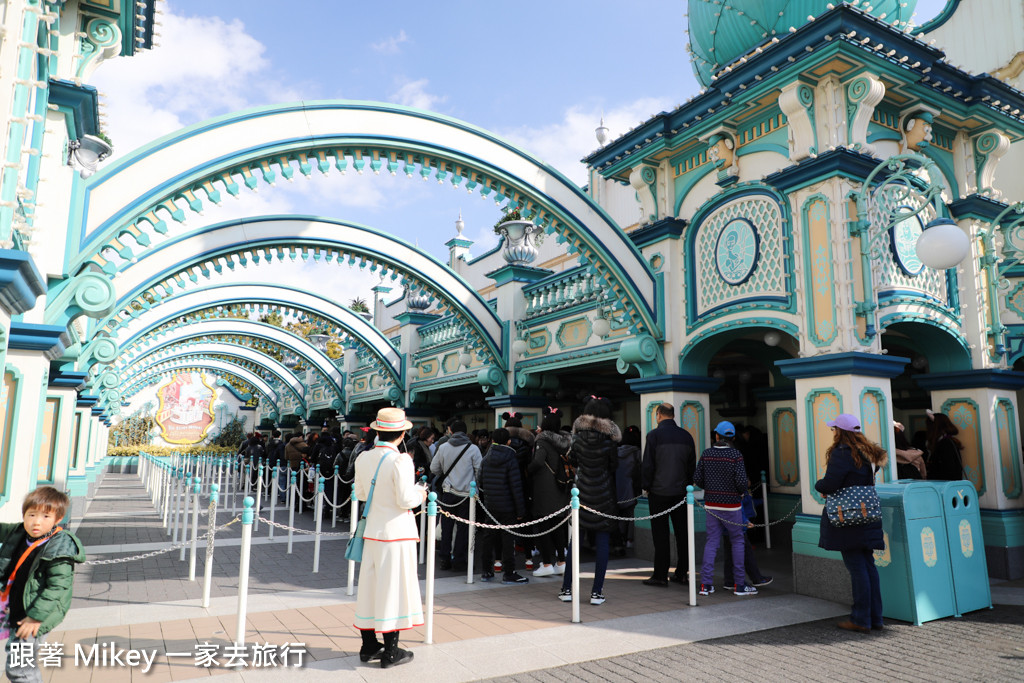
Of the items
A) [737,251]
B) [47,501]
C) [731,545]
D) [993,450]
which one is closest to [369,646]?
[47,501]

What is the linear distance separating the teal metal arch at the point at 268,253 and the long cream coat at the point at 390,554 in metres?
7.59

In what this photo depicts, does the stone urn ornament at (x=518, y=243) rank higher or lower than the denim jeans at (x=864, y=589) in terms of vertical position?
higher

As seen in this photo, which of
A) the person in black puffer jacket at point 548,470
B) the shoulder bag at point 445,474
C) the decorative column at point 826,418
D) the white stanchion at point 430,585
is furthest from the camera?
the shoulder bag at point 445,474

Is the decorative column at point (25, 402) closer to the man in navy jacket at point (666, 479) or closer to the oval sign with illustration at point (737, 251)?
the man in navy jacket at point (666, 479)

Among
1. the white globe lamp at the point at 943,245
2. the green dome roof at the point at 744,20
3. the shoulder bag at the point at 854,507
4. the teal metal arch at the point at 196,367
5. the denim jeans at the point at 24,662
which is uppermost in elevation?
the green dome roof at the point at 744,20

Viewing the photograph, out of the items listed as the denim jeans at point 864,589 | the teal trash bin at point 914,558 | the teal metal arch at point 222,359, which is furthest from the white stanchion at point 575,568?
the teal metal arch at point 222,359

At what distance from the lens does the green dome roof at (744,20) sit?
26.7ft

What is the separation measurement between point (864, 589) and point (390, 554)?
383 cm

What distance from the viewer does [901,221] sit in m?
7.04

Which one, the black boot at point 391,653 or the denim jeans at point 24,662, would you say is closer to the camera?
the denim jeans at point 24,662

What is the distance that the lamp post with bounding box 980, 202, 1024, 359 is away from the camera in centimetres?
807

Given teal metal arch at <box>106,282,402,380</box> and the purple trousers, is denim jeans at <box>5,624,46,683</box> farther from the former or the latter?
teal metal arch at <box>106,282,402,380</box>

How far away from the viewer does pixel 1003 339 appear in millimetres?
8094

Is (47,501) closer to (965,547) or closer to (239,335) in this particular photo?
(965,547)
